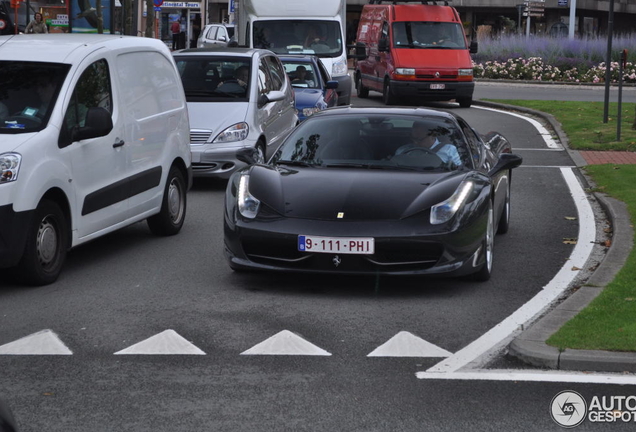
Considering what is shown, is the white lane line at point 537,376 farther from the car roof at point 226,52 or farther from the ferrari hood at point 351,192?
the car roof at point 226,52

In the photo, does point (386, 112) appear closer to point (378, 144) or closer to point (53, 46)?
point (378, 144)

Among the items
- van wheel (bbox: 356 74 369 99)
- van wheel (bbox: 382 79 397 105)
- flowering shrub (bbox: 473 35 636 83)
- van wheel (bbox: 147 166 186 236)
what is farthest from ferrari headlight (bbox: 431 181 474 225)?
flowering shrub (bbox: 473 35 636 83)

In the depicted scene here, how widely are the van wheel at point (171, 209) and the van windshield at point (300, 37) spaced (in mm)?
14177

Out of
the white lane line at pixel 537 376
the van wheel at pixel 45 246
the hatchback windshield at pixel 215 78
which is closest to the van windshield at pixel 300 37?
the hatchback windshield at pixel 215 78

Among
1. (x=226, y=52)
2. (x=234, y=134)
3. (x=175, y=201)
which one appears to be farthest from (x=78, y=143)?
(x=226, y=52)

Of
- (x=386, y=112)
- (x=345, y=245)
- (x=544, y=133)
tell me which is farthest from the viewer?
(x=544, y=133)

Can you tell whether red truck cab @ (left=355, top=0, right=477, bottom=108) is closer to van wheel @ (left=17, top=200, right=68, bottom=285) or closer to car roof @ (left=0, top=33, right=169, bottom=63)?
car roof @ (left=0, top=33, right=169, bottom=63)

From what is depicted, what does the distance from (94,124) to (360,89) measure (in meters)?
24.3

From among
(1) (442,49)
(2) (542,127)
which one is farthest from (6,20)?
(2) (542,127)

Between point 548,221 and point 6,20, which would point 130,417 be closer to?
point 548,221

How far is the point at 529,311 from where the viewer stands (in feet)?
25.6

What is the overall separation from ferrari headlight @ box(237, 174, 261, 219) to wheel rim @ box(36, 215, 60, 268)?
1.39 m

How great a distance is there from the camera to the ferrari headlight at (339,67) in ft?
83.6

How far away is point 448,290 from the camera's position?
8.51m
